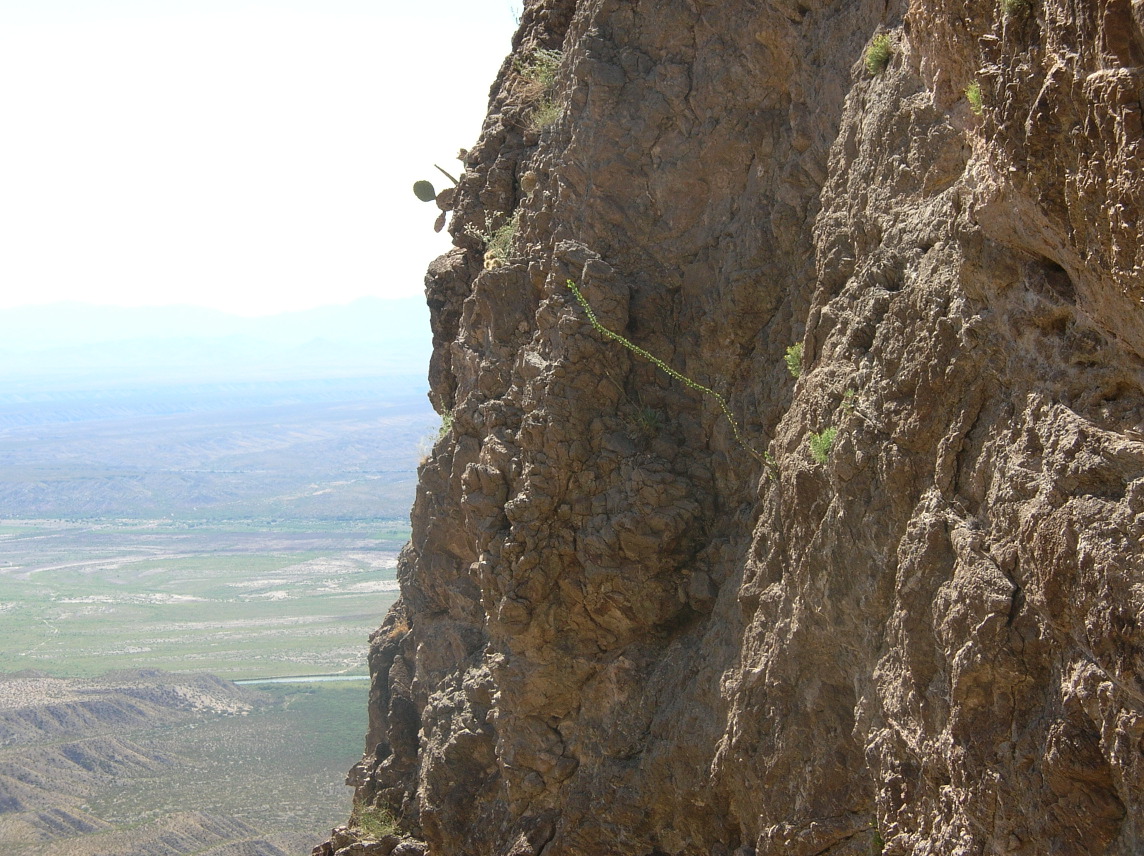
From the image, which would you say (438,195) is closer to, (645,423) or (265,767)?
(645,423)

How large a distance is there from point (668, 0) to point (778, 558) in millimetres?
3996

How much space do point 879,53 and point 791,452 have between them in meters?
2.12

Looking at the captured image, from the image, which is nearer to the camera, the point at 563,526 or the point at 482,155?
the point at 563,526

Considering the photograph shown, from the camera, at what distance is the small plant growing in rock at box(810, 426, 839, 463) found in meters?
5.88

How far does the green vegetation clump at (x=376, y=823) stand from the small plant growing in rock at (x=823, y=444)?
5.90m

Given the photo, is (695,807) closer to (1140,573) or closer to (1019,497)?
(1019,497)

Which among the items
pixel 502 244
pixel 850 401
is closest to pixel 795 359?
pixel 850 401

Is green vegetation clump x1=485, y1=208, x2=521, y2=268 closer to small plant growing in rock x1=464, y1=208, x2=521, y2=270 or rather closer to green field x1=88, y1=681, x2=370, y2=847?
small plant growing in rock x1=464, y1=208, x2=521, y2=270

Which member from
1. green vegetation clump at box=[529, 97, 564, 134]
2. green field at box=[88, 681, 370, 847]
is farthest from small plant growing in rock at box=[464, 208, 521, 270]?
green field at box=[88, 681, 370, 847]

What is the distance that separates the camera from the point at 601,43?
8.50 meters

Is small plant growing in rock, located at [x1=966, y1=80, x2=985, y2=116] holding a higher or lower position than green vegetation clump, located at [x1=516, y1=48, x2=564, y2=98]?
lower

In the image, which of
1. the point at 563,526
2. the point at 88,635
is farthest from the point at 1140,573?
the point at 88,635

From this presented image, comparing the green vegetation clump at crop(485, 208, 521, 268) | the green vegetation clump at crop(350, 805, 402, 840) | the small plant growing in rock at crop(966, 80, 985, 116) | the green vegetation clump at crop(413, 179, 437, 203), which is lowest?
Answer: the green vegetation clump at crop(350, 805, 402, 840)

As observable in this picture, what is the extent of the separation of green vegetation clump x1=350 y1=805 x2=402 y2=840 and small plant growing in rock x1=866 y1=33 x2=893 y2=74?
23.8 ft
